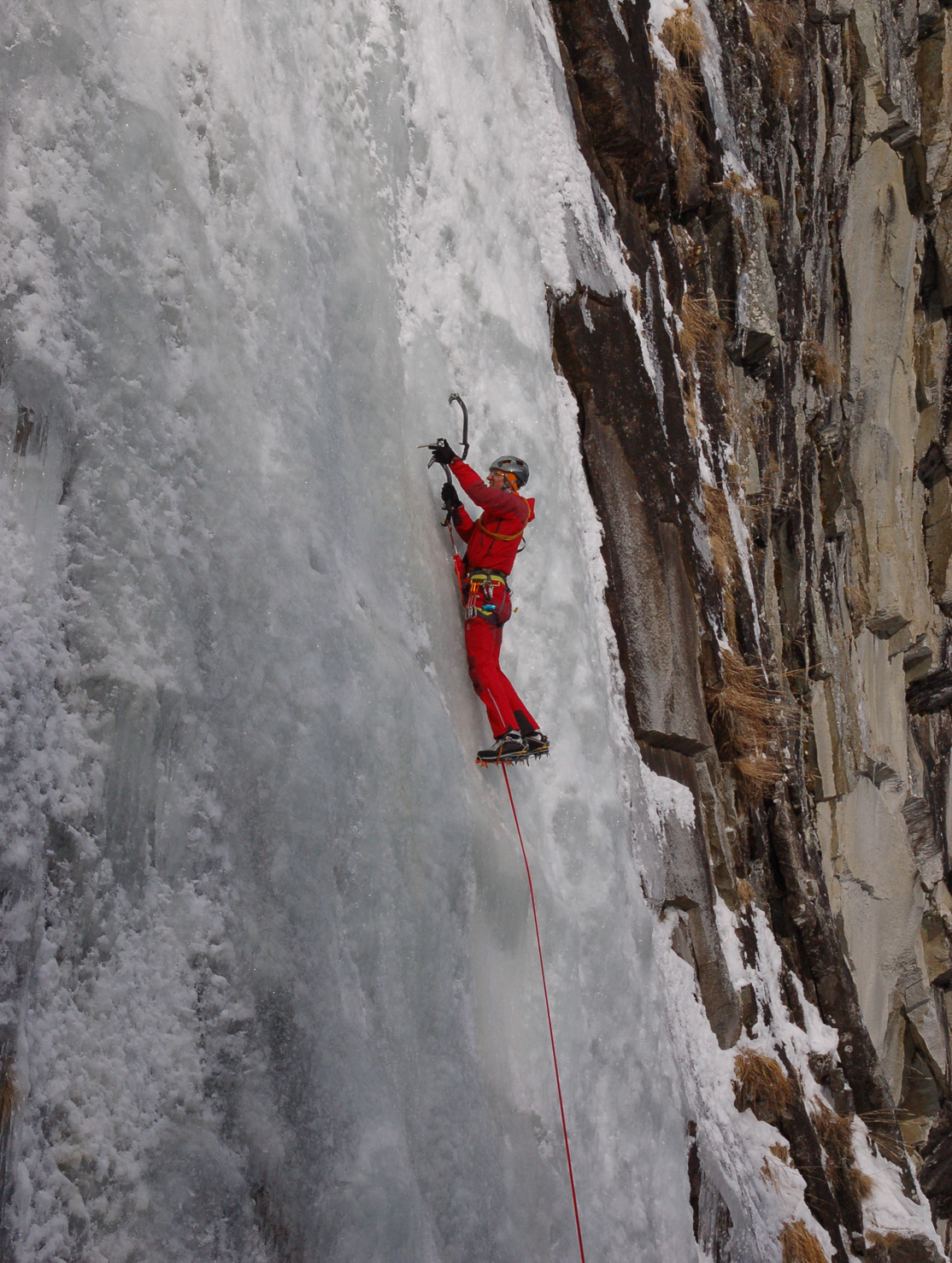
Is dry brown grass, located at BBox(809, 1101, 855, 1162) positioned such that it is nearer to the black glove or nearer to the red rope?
the red rope

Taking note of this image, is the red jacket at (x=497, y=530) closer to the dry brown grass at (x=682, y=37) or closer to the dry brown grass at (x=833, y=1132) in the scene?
the dry brown grass at (x=833, y=1132)

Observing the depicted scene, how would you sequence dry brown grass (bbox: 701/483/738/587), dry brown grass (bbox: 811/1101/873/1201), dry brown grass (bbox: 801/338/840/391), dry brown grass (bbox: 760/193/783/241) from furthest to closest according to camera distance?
dry brown grass (bbox: 801/338/840/391) → dry brown grass (bbox: 760/193/783/241) → dry brown grass (bbox: 701/483/738/587) → dry brown grass (bbox: 811/1101/873/1201)

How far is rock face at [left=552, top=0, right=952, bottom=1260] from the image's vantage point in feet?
18.6

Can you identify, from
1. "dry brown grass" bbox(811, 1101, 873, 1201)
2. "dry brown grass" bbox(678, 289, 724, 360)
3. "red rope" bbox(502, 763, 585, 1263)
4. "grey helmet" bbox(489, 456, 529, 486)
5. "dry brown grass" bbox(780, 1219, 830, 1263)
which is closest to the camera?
"red rope" bbox(502, 763, 585, 1263)

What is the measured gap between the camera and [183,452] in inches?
109

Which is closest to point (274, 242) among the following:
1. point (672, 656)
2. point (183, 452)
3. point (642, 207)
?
point (183, 452)

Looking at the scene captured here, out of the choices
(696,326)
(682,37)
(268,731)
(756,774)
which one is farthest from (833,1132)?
(682,37)

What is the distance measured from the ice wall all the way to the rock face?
54.0 inches

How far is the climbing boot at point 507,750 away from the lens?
3.81m

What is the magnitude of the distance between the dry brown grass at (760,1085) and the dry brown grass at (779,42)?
28.0 feet

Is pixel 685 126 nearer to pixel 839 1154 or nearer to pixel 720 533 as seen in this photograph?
pixel 720 533

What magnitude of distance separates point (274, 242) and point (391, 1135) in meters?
Result: 2.99

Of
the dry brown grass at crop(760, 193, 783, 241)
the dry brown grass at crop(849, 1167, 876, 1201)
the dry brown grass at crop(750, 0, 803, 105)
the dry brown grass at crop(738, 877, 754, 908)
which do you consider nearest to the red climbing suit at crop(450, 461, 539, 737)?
the dry brown grass at crop(738, 877, 754, 908)

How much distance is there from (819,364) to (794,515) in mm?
2044
